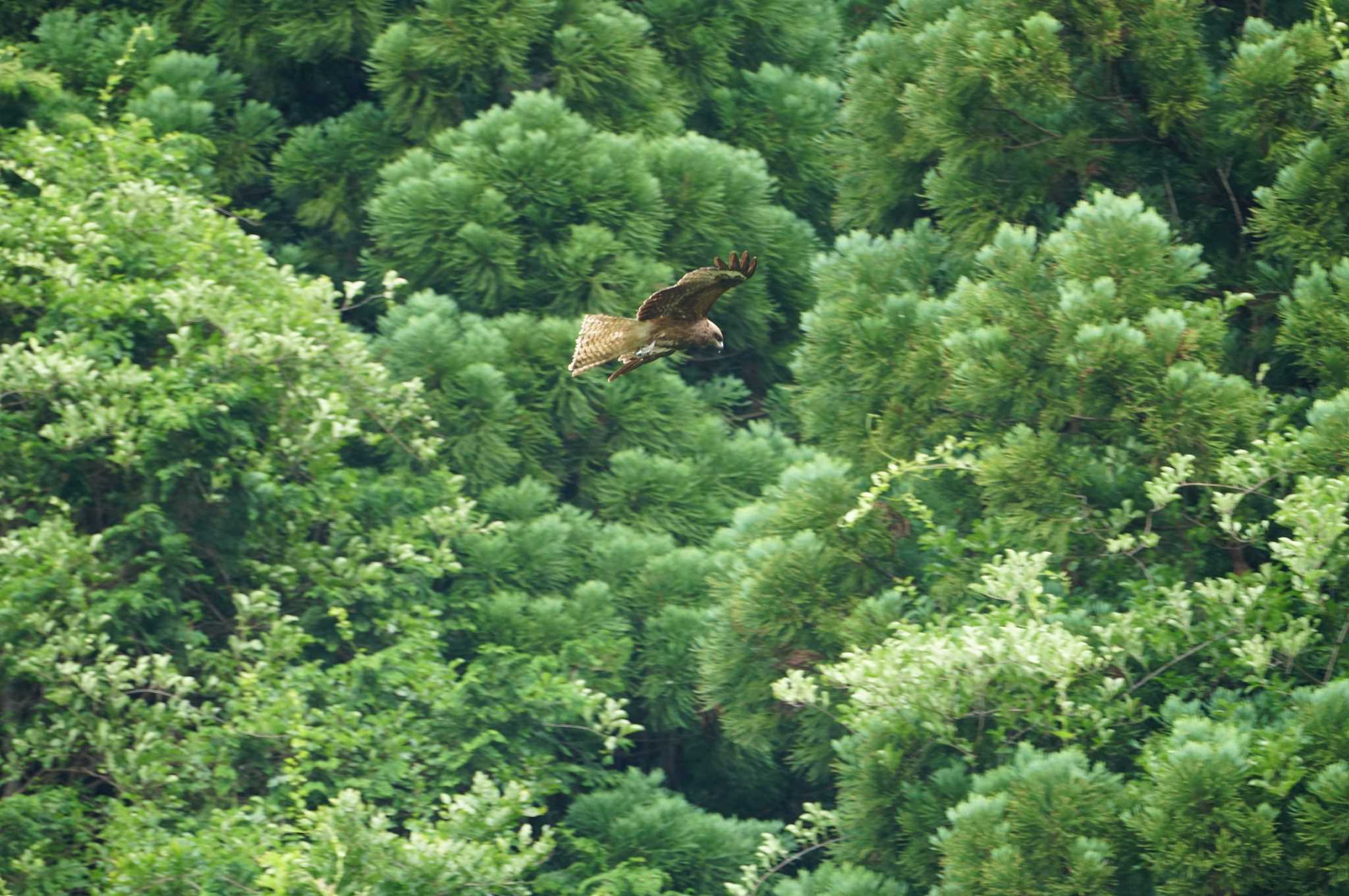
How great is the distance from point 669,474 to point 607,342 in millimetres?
4425

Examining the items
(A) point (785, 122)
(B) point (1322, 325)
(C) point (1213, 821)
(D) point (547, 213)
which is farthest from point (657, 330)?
(A) point (785, 122)

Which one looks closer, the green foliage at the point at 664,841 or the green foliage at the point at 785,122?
the green foliage at the point at 664,841

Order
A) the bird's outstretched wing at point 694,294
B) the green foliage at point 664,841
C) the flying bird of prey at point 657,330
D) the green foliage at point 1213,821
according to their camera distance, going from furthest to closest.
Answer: the green foliage at point 664,841 < the green foliage at point 1213,821 < the flying bird of prey at point 657,330 < the bird's outstretched wing at point 694,294

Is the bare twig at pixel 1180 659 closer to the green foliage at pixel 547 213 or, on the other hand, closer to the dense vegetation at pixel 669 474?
the dense vegetation at pixel 669 474

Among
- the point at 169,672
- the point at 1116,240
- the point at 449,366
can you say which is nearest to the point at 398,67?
the point at 449,366

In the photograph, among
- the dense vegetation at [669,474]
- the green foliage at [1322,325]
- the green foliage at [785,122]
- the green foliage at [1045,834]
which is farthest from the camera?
the green foliage at [785,122]

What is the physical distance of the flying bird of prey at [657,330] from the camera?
211 inches

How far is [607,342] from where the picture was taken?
18.5ft

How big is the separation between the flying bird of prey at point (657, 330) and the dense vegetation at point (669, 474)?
199cm

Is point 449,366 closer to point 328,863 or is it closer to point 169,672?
point 169,672

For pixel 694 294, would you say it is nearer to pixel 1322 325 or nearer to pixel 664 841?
pixel 1322 325

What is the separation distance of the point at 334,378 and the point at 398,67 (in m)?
2.62

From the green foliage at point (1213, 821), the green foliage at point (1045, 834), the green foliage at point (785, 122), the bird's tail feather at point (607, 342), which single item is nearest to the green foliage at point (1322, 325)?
the green foliage at point (1213, 821)

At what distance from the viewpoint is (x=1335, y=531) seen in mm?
6352
